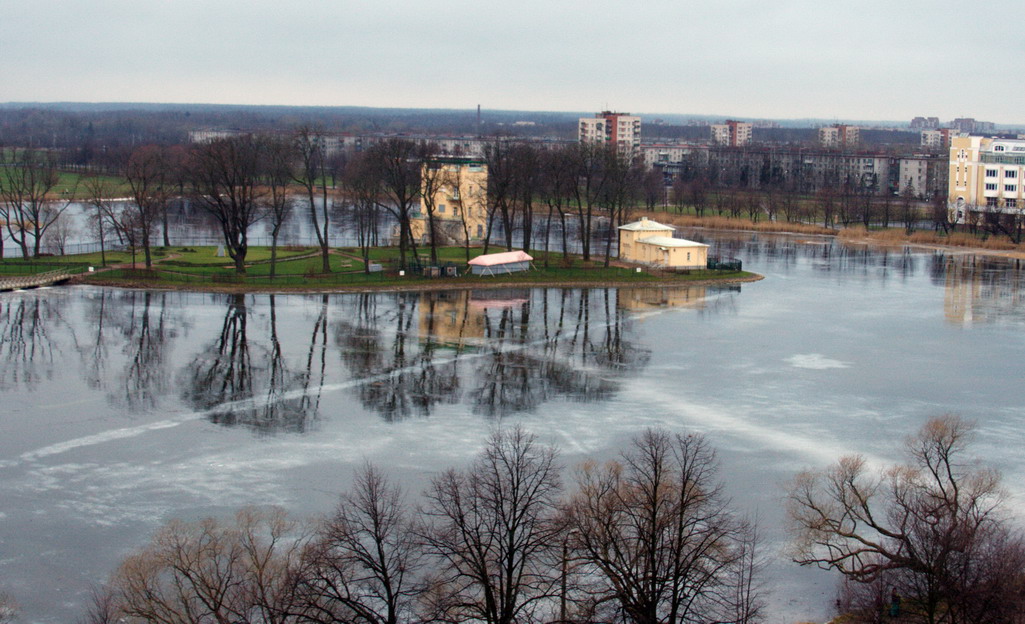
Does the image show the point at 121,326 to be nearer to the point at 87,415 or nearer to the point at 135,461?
the point at 87,415

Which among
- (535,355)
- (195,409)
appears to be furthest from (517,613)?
(535,355)

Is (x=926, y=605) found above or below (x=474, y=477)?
below

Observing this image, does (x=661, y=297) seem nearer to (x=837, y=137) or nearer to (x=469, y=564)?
(x=469, y=564)

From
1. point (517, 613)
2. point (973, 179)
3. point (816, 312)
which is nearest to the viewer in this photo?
point (517, 613)

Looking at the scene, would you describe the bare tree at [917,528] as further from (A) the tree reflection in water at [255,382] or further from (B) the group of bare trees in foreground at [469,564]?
(A) the tree reflection in water at [255,382]

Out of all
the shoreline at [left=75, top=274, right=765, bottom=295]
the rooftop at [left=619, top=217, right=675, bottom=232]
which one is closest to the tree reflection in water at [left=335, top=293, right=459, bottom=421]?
the shoreline at [left=75, top=274, right=765, bottom=295]

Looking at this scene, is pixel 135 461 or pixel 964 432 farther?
pixel 964 432

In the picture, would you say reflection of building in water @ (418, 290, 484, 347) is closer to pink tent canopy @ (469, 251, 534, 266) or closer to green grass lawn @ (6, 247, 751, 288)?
green grass lawn @ (6, 247, 751, 288)

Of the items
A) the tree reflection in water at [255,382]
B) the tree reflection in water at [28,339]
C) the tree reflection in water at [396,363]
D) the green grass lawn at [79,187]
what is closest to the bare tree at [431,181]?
the tree reflection in water at [396,363]

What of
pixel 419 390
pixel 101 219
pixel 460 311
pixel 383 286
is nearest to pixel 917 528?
pixel 419 390
